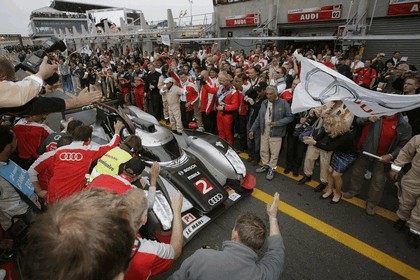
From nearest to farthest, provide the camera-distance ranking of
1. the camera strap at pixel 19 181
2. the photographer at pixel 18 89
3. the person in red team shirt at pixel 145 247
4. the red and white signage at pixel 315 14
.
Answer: the person in red team shirt at pixel 145 247, the photographer at pixel 18 89, the camera strap at pixel 19 181, the red and white signage at pixel 315 14

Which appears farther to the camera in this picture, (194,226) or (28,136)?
(28,136)

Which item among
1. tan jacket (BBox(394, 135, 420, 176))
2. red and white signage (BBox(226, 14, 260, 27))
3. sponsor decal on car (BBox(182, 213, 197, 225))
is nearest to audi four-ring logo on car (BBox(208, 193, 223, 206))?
sponsor decal on car (BBox(182, 213, 197, 225))

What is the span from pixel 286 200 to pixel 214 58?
7.98m

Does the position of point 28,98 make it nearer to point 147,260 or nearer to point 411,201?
point 147,260

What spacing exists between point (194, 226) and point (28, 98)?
213 cm

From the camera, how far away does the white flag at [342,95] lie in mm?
2751

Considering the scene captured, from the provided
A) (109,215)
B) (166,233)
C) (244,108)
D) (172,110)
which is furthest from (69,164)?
(172,110)

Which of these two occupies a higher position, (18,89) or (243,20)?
(243,20)

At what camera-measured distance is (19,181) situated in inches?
95.3

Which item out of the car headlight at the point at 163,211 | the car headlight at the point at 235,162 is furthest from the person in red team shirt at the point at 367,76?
the car headlight at the point at 163,211

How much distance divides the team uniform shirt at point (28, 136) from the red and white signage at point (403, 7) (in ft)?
48.6

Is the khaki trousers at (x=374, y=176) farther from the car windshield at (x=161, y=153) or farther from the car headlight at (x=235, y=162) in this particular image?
the car windshield at (x=161, y=153)

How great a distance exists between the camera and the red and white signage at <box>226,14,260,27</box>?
18.0 meters

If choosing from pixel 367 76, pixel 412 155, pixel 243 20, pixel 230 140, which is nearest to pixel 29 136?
pixel 230 140
